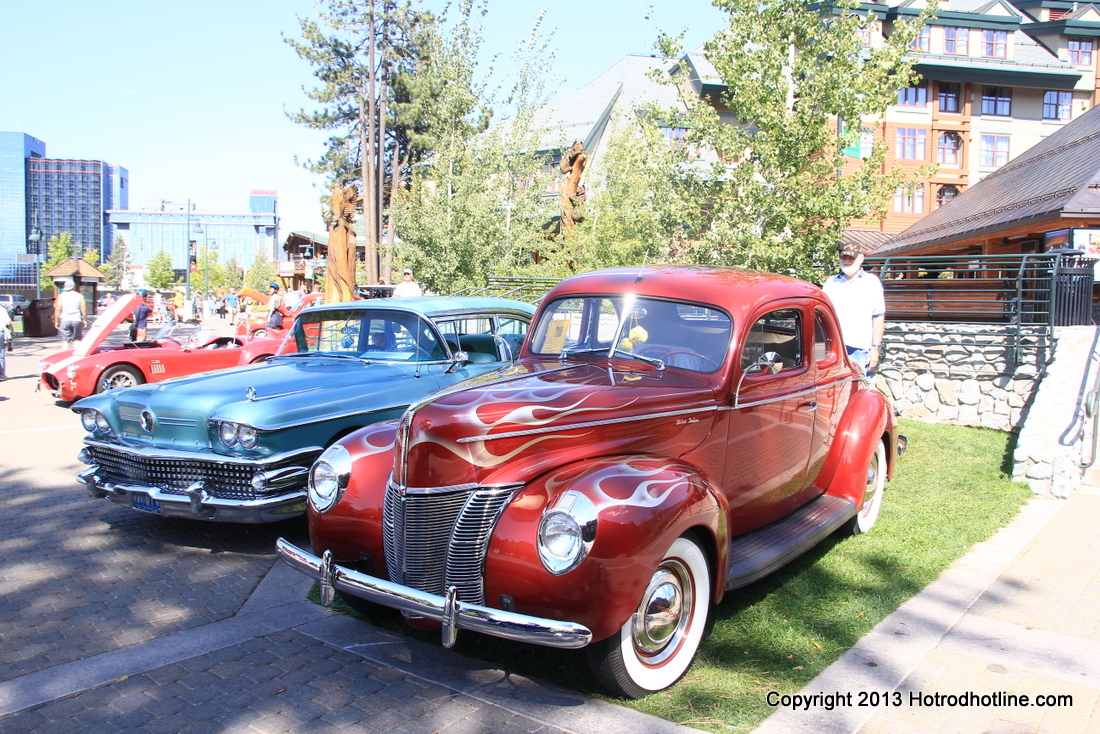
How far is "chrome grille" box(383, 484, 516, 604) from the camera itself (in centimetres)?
329

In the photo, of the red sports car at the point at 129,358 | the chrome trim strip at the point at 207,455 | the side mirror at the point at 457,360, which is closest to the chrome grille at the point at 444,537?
the chrome trim strip at the point at 207,455

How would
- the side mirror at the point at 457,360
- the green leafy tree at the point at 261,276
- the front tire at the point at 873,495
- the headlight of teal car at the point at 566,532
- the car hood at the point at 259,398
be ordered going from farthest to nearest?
the green leafy tree at the point at 261,276, the side mirror at the point at 457,360, the front tire at the point at 873,495, the car hood at the point at 259,398, the headlight of teal car at the point at 566,532

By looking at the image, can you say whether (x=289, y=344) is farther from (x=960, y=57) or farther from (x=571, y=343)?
(x=960, y=57)

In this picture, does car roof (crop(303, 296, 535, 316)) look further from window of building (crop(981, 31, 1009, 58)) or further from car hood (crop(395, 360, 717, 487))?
window of building (crop(981, 31, 1009, 58))

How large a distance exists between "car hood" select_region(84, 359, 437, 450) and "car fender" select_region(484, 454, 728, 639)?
2.68 meters

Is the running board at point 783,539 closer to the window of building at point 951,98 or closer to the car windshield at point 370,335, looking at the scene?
the car windshield at point 370,335

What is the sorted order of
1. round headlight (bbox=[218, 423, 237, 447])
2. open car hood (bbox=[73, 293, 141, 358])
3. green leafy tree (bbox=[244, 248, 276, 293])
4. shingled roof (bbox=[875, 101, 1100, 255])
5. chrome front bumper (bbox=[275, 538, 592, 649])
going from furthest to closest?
green leafy tree (bbox=[244, 248, 276, 293]) → shingled roof (bbox=[875, 101, 1100, 255]) → open car hood (bbox=[73, 293, 141, 358]) → round headlight (bbox=[218, 423, 237, 447]) → chrome front bumper (bbox=[275, 538, 592, 649])

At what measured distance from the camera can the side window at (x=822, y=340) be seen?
518 cm

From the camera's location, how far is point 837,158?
39.0 ft

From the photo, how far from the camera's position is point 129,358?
36.0ft

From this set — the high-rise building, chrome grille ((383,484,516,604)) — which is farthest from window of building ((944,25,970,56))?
the high-rise building

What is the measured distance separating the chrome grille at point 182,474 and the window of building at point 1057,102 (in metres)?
45.8

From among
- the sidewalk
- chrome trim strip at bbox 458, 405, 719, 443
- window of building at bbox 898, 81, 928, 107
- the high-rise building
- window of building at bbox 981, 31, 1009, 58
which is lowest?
the sidewalk

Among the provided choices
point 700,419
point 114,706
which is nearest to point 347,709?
point 114,706
